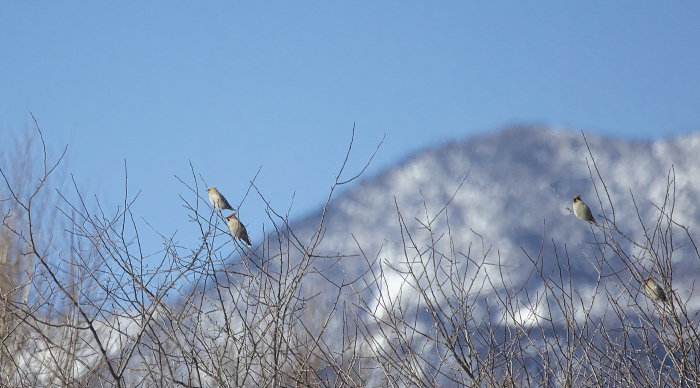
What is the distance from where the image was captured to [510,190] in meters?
60.4

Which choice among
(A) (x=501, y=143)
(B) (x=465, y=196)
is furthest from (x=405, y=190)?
(A) (x=501, y=143)

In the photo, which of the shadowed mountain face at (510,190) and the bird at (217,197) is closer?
the bird at (217,197)

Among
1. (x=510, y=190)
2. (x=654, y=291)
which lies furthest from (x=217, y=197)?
(x=510, y=190)

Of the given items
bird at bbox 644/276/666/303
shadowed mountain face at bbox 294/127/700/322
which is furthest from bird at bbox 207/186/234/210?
shadowed mountain face at bbox 294/127/700/322

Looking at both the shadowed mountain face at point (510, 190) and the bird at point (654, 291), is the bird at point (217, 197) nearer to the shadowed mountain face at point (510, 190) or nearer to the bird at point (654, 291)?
the bird at point (654, 291)

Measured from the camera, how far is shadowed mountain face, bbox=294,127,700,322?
5478 centimetres

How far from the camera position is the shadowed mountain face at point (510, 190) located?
2157 inches

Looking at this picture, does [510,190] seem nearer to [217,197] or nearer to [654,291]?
[217,197]

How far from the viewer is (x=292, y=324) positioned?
3.97 meters

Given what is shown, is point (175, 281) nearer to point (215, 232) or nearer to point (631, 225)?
point (215, 232)

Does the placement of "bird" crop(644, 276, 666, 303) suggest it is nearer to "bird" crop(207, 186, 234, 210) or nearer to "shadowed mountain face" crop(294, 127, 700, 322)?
"bird" crop(207, 186, 234, 210)

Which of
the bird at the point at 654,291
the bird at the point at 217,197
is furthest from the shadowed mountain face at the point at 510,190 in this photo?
the bird at the point at 654,291

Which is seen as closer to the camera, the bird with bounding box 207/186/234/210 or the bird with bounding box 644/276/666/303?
the bird with bounding box 644/276/666/303

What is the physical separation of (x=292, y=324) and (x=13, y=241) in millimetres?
8878
